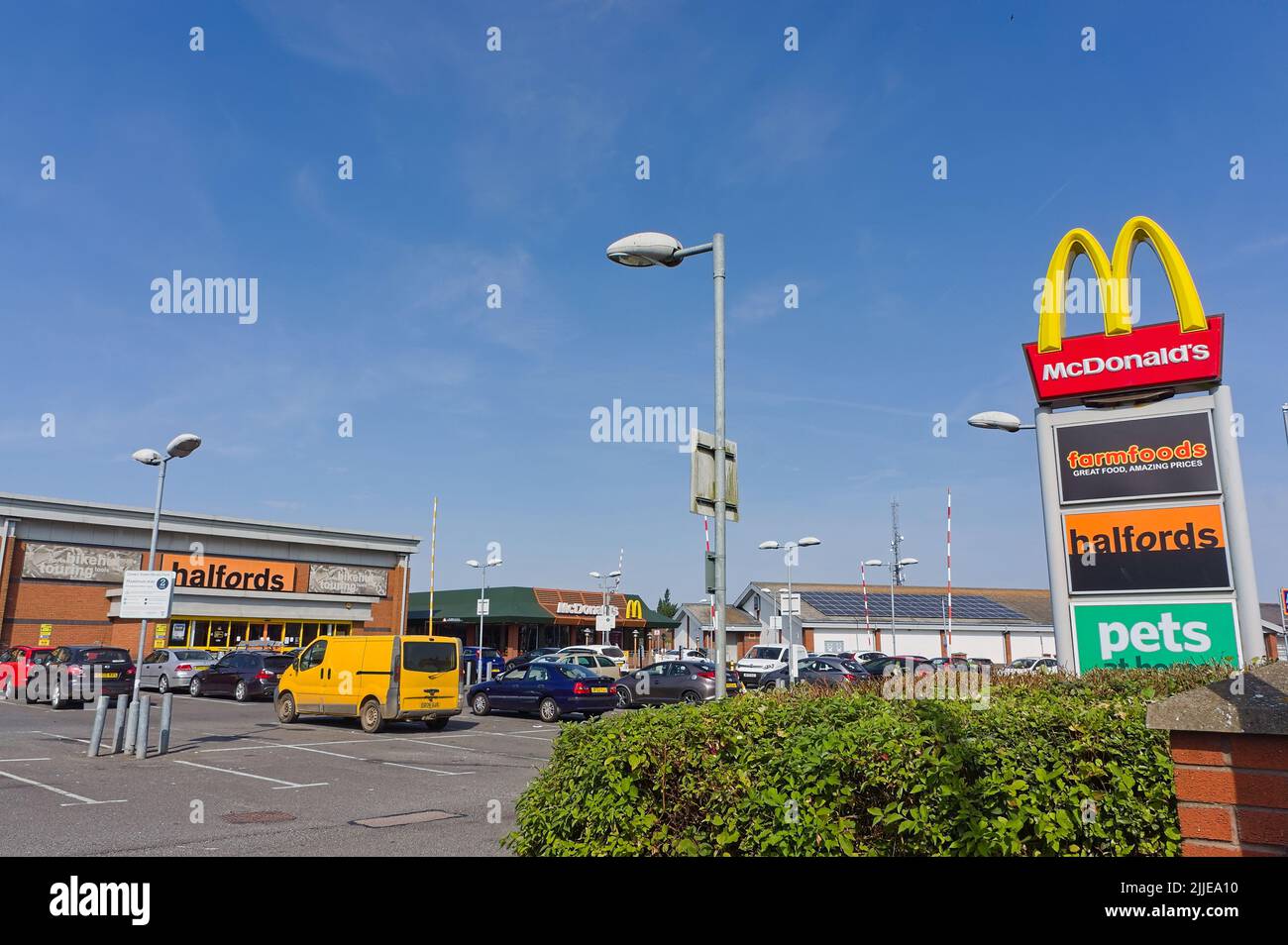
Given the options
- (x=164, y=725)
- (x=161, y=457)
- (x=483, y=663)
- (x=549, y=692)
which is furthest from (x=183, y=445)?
(x=483, y=663)

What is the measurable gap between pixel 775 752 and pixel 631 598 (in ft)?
169

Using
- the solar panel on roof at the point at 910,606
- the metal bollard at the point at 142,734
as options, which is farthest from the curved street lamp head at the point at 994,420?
the solar panel on roof at the point at 910,606

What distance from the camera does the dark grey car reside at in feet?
84.3

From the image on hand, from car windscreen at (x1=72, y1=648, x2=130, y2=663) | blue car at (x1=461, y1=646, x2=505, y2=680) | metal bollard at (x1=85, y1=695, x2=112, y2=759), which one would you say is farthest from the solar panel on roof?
metal bollard at (x1=85, y1=695, x2=112, y2=759)

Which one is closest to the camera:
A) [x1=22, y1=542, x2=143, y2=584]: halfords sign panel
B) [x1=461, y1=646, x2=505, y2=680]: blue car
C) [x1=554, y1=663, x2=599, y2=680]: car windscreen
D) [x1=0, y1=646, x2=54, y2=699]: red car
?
[x1=554, y1=663, x2=599, y2=680]: car windscreen

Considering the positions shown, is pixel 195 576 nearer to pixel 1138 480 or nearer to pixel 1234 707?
pixel 1138 480

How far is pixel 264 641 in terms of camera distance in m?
38.0

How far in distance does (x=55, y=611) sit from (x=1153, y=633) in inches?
1538

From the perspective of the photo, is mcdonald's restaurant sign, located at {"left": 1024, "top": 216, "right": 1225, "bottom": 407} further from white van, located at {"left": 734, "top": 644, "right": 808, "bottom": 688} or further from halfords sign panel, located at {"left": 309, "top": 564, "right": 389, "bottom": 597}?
halfords sign panel, located at {"left": 309, "top": 564, "right": 389, "bottom": 597}

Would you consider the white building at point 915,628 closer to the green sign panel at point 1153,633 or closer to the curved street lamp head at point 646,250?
the green sign panel at point 1153,633

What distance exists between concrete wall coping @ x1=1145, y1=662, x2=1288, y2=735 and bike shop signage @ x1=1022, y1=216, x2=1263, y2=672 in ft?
32.3

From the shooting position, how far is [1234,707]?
3.22 m
